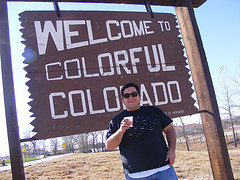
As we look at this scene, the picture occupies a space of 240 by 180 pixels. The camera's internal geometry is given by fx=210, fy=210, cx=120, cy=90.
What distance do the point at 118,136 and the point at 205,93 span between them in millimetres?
1951

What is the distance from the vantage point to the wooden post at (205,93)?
3068 millimetres

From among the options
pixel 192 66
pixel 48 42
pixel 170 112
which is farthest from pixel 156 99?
pixel 48 42

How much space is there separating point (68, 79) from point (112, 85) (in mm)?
622

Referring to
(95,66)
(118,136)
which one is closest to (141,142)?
(118,136)

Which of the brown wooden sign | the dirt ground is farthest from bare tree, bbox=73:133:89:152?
the brown wooden sign

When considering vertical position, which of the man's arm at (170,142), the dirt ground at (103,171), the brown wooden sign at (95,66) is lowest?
the dirt ground at (103,171)

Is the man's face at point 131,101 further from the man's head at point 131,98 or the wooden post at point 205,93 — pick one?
the wooden post at point 205,93

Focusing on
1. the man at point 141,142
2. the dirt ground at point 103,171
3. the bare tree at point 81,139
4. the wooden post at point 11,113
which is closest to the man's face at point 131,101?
the man at point 141,142

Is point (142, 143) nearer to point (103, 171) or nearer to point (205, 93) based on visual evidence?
point (205, 93)

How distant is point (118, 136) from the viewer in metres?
1.90

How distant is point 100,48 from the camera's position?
3098 millimetres

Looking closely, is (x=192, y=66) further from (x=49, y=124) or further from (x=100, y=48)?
(x=49, y=124)

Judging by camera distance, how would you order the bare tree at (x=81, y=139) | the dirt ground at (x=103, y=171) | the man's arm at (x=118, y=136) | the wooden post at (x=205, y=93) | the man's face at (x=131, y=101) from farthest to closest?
the bare tree at (x=81, y=139)
the dirt ground at (x=103, y=171)
the wooden post at (x=205, y=93)
the man's face at (x=131, y=101)
the man's arm at (x=118, y=136)

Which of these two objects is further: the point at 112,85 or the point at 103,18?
the point at 103,18
